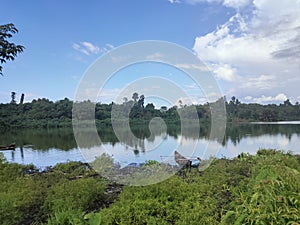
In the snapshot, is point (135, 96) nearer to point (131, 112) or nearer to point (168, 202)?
point (131, 112)

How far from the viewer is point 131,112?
4133mm

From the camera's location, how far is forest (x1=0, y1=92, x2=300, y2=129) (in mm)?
3886

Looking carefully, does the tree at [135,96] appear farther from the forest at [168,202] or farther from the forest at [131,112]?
the forest at [168,202]

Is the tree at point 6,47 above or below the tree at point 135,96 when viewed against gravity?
above

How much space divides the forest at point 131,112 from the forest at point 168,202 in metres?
1.03

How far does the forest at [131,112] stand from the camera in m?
3.89

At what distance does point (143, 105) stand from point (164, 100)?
48 cm

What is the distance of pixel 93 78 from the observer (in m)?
3.26

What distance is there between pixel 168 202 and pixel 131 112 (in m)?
1.89

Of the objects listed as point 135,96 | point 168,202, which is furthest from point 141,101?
point 168,202

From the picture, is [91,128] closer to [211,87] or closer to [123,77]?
[123,77]

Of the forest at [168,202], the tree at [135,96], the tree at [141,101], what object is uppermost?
→ the tree at [135,96]

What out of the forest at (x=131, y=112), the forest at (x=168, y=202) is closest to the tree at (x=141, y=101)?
the forest at (x=131, y=112)

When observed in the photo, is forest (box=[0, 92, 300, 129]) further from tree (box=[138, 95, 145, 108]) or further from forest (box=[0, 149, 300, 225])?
forest (box=[0, 149, 300, 225])
